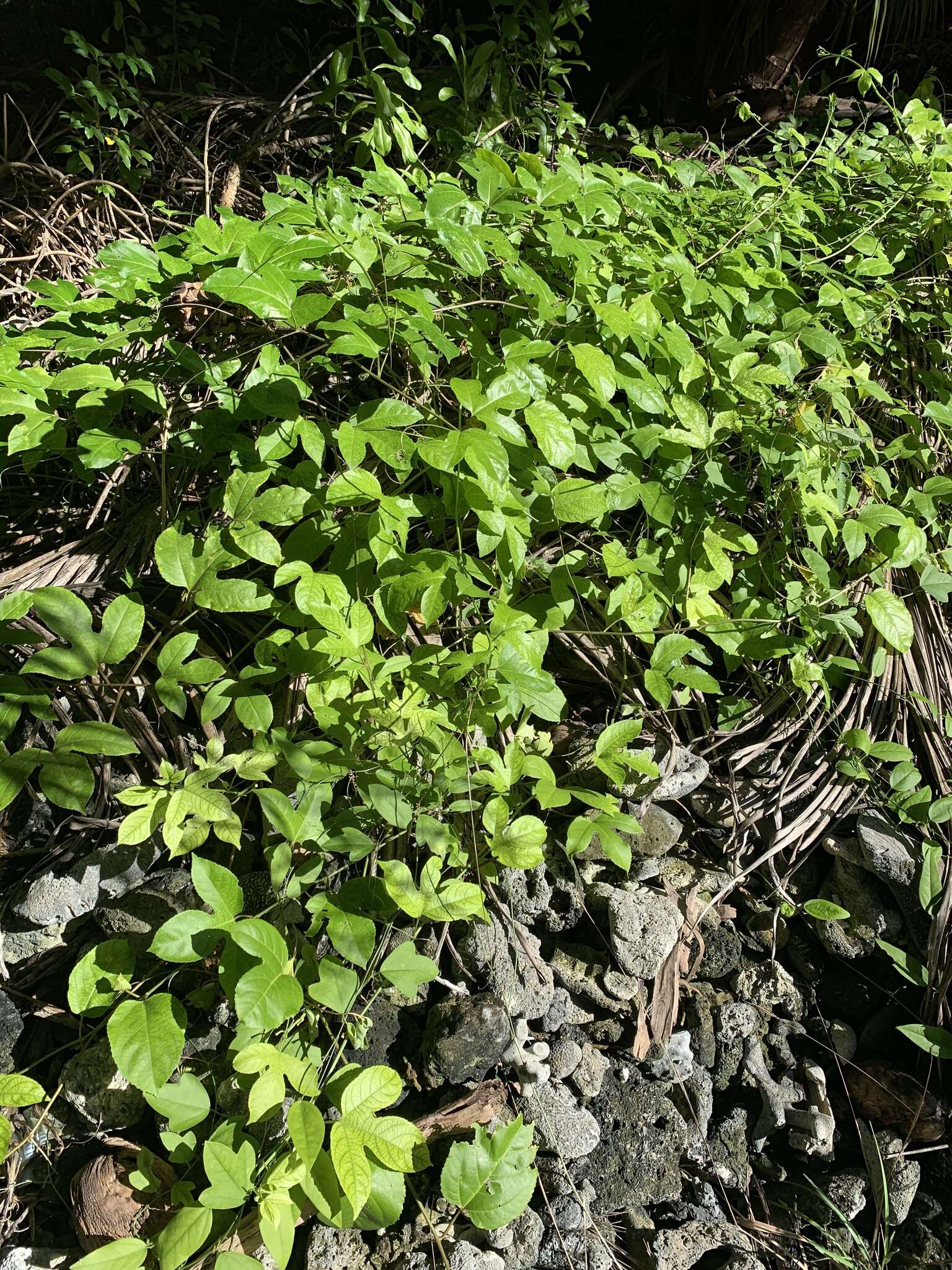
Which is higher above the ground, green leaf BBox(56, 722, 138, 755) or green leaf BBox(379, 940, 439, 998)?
green leaf BBox(56, 722, 138, 755)

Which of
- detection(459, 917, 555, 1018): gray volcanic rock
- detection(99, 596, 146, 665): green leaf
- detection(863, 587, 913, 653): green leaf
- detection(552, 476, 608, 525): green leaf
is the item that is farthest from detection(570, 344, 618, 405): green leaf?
detection(459, 917, 555, 1018): gray volcanic rock

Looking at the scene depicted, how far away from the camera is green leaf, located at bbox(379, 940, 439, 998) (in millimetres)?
1051

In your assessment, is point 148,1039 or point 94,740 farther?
point 94,740

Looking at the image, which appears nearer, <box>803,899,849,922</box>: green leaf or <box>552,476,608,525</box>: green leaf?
<box>552,476,608,525</box>: green leaf

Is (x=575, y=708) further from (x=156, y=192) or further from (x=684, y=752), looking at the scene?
(x=156, y=192)

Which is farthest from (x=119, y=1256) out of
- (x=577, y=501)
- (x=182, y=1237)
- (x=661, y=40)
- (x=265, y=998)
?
(x=661, y=40)

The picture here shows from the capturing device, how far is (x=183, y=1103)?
981 millimetres

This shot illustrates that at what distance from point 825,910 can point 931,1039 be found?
0.25 metres

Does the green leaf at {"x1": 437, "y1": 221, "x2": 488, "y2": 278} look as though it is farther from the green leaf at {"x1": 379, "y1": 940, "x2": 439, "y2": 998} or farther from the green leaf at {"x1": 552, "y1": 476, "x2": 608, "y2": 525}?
the green leaf at {"x1": 379, "y1": 940, "x2": 439, "y2": 998}

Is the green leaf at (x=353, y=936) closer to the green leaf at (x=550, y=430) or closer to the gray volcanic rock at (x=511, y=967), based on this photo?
the gray volcanic rock at (x=511, y=967)

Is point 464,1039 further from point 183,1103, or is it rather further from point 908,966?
point 908,966

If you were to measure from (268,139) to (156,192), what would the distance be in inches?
16.7

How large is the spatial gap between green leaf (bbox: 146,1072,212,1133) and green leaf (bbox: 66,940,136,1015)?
0.44ft

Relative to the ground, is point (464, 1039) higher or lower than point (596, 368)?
lower
